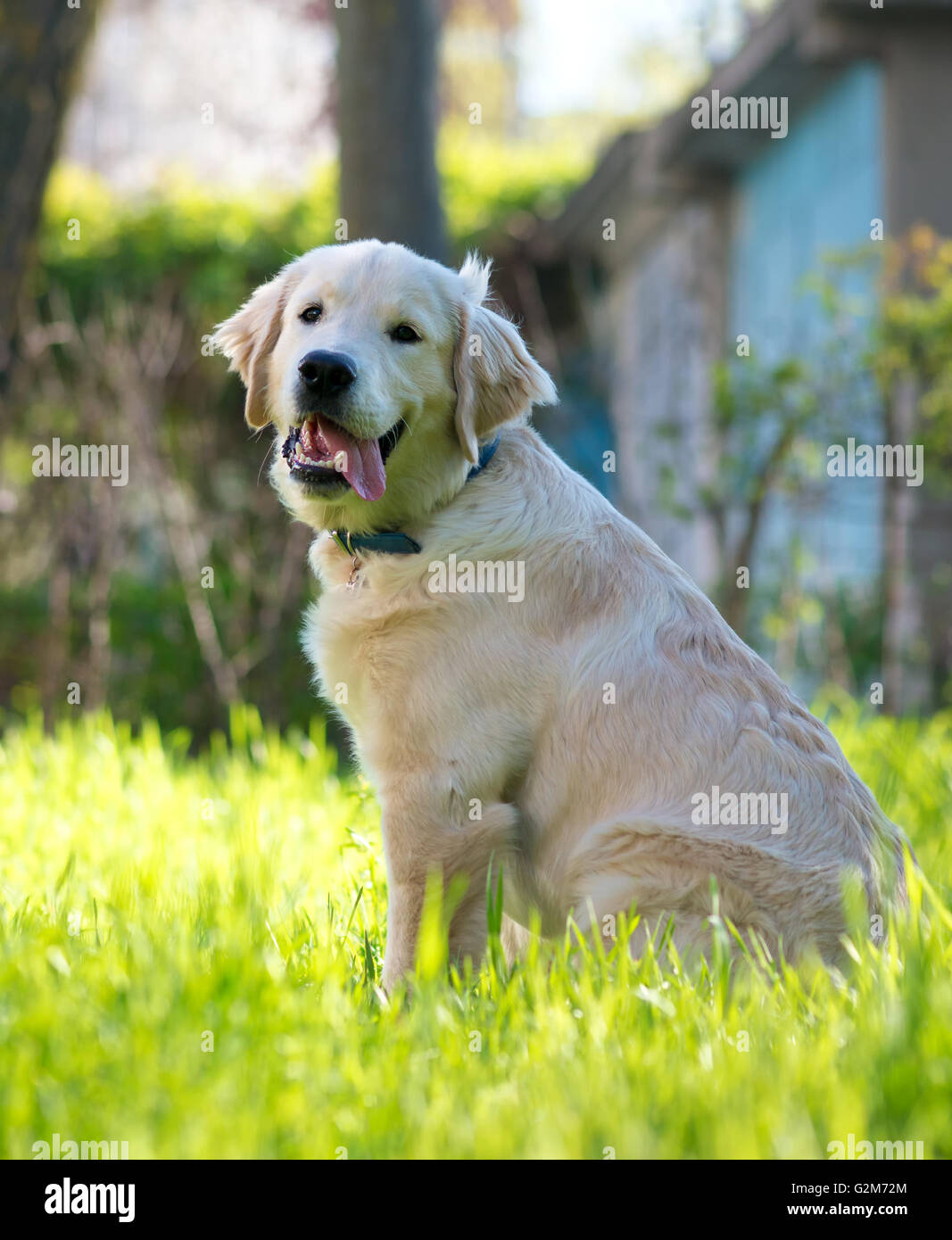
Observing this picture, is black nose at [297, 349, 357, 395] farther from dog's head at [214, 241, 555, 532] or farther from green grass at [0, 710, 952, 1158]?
green grass at [0, 710, 952, 1158]

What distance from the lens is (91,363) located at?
845cm

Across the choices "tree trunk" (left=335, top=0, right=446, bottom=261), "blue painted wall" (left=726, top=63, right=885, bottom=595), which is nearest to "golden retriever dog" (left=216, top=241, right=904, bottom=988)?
"tree trunk" (left=335, top=0, right=446, bottom=261)

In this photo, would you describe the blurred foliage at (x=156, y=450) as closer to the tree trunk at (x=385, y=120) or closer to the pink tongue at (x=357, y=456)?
the tree trunk at (x=385, y=120)

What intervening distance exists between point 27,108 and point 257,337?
12.5ft

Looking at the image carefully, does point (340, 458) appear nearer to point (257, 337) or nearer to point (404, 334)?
point (404, 334)

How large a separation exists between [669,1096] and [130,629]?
24.5 feet

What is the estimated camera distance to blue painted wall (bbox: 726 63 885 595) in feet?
27.3

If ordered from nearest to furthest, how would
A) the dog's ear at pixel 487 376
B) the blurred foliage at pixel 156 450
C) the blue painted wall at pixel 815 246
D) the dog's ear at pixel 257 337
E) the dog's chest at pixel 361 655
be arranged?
1. the dog's chest at pixel 361 655
2. the dog's ear at pixel 487 376
3. the dog's ear at pixel 257 337
4. the blurred foliage at pixel 156 450
5. the blue painted wall at pixel 815 246

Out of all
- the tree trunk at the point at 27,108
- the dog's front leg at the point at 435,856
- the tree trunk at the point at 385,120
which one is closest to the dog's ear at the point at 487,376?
the dog's front leg at the point at 435,856

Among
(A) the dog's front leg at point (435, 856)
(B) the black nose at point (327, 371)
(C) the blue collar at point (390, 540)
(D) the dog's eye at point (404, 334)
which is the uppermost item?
(D) the dog's eye at point (404, 334)

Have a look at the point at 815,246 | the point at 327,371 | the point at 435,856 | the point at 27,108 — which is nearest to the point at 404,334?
the point at 327,371

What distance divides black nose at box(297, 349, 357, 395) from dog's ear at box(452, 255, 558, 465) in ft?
1.04

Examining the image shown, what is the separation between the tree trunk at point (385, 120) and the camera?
23.1 feet

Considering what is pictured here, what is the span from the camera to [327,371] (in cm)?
310
